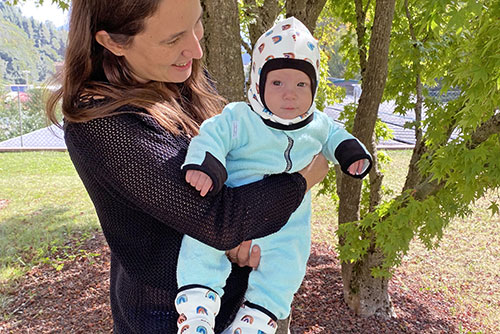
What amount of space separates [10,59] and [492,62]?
22213 mm

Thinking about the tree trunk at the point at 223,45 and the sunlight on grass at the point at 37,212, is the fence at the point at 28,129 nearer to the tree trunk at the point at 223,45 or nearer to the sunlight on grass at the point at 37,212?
the sunlight on grass at the point at 37,212

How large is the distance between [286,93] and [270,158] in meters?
0.21

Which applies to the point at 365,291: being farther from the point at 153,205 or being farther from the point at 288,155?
the point at 153,205

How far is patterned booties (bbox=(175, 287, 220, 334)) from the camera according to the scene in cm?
139

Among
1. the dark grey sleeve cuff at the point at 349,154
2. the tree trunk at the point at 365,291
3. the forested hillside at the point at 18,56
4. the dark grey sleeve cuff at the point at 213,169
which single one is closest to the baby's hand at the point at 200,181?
the dark grey sleeve cuff at the point at 213,169

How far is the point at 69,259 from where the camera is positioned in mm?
6043

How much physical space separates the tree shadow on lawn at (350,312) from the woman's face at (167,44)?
368 cm

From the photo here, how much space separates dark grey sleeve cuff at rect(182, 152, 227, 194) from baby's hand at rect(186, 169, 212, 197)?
13 millimetres

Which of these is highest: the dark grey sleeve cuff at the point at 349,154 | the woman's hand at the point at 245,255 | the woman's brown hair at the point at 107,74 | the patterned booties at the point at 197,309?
the woman's brown hair at the point at 107,74

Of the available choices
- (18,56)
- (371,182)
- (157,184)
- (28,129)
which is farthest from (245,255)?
(18,56)

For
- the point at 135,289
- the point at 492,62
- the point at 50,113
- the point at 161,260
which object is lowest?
the point at 135,289

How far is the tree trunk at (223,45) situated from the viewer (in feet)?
8.05

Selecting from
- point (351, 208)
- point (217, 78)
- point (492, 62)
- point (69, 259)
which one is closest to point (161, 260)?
point (217, 78)

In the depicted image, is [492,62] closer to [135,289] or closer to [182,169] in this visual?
[182,169]
